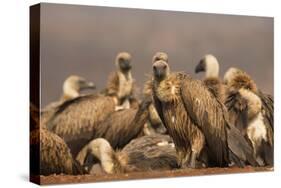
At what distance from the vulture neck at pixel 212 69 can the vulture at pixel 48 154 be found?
1.86 meters

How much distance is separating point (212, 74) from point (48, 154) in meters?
2.17

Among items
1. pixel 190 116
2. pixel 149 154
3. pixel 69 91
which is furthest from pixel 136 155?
pixel 69 91

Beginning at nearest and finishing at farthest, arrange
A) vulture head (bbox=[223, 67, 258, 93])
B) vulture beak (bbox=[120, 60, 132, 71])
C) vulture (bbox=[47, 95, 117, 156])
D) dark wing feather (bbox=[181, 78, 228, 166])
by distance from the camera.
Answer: vulture (bbox=[47, 95, 117, 156]) < vulture beak (bbox=[120, 60, 132, 71]) < dark wing feather (bbox=[181, 78, 228, 166]) < vulture head (bbox=[223, 67, 258, 93])

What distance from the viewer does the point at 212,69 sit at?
8.86 m

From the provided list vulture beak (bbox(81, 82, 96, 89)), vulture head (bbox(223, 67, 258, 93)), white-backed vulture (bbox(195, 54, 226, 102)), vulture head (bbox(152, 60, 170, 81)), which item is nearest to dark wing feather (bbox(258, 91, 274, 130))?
vulture head (bbox(223, 67, 258, 93))

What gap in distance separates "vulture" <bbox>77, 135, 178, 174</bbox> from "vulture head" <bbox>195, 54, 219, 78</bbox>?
2.85 ft

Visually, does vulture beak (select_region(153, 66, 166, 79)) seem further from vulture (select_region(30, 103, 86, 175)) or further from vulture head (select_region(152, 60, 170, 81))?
vulture (select_region(30, 103, 86, 175))

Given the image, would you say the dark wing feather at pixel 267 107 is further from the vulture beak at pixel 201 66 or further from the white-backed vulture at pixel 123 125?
the white-backed vulture at pixel 123 125

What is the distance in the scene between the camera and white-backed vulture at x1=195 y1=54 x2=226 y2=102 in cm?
880

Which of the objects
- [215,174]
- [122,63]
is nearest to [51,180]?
[122,63]

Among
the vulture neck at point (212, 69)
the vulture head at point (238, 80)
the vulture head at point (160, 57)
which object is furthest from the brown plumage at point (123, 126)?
the vulture head at point (238, 80)

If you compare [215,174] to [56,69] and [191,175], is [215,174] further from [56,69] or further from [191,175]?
[56,69]

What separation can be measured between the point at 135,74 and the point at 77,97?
0.72 metres

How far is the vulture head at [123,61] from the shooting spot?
8.33 meters
